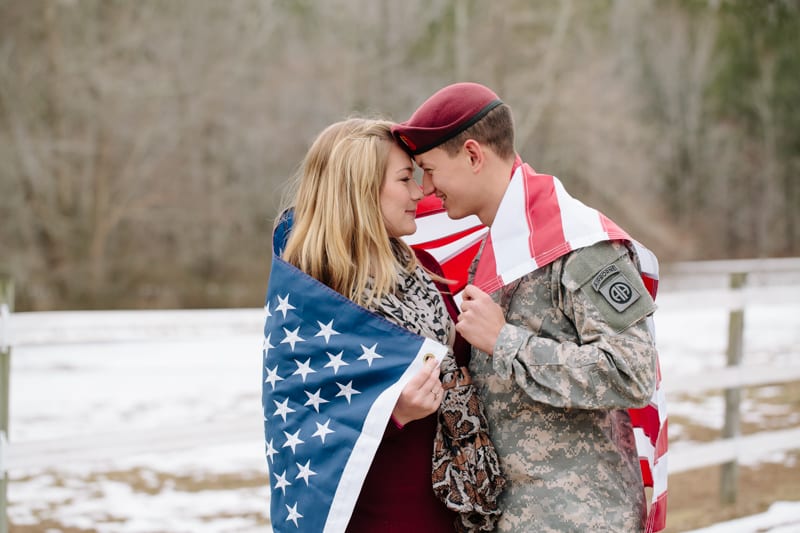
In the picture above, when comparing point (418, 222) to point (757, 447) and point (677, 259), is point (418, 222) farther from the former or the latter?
point (677, 259)

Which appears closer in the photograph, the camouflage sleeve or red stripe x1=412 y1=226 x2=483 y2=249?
the camouflage sleeve

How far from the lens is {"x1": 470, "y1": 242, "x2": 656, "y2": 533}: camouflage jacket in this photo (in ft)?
6.75

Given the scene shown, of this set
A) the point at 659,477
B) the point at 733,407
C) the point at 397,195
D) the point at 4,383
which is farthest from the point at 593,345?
the point at 733,407

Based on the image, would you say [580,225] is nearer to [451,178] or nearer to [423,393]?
[451,178]

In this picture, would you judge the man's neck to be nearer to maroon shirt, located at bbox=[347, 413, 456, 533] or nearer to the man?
the man

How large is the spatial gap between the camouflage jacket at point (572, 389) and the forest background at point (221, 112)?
32.1 ft

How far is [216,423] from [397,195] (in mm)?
2294

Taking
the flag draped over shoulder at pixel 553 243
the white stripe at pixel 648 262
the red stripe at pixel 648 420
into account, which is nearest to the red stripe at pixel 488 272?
A: the flag draped over shoulder at pixel 553 243

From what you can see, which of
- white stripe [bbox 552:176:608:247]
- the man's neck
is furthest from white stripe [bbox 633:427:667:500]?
the man's neck

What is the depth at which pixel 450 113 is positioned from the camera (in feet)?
7.52

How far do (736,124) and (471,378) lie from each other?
39.0 meters

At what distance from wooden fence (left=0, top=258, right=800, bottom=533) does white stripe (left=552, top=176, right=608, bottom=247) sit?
2612 mm

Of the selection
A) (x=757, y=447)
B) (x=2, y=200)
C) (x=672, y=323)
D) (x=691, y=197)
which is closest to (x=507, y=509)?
(x=757, y=447)

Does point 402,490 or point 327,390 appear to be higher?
point 327,390
